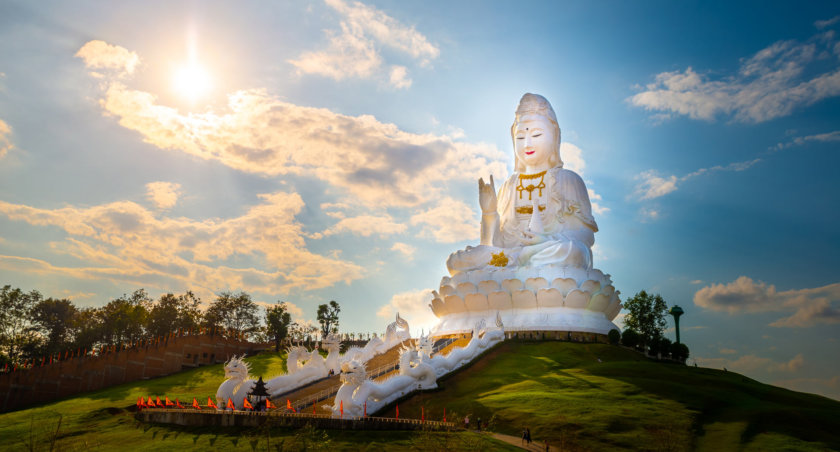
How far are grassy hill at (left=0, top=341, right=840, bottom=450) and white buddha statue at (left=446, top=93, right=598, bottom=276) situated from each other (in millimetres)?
6752

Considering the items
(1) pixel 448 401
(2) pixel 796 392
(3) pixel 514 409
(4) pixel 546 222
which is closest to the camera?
(3) pixel 514 409

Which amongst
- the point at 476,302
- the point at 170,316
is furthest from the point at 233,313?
the point at 476,302

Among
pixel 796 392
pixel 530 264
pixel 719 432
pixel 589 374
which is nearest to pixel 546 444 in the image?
pixel 719 432

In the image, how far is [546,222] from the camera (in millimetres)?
31938

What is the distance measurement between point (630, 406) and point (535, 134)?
20127 millimetres

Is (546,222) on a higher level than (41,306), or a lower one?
higher

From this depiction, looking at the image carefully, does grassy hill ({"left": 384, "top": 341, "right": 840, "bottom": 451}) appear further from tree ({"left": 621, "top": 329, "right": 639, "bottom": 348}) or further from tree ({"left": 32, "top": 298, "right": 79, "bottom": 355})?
tree ({"left": 32, "top": 298, "right": 79, "bottom": 355})

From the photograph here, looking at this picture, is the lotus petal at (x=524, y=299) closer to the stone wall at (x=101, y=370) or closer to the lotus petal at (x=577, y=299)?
the lotus petal at (x=577, y=299)

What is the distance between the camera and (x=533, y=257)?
96.7 ft

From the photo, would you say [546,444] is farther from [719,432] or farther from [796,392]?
[796,392]

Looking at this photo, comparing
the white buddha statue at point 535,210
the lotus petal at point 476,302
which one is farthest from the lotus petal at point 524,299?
the white buddha statue at point 535,210

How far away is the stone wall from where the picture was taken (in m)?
27.2

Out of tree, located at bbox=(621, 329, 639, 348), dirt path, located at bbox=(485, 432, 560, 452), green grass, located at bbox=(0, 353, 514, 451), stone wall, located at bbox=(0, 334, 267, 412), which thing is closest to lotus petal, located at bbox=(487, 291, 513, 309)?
tree, located at bbox=(621, 329, 639, 348)

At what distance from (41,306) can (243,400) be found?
30.9 meters
